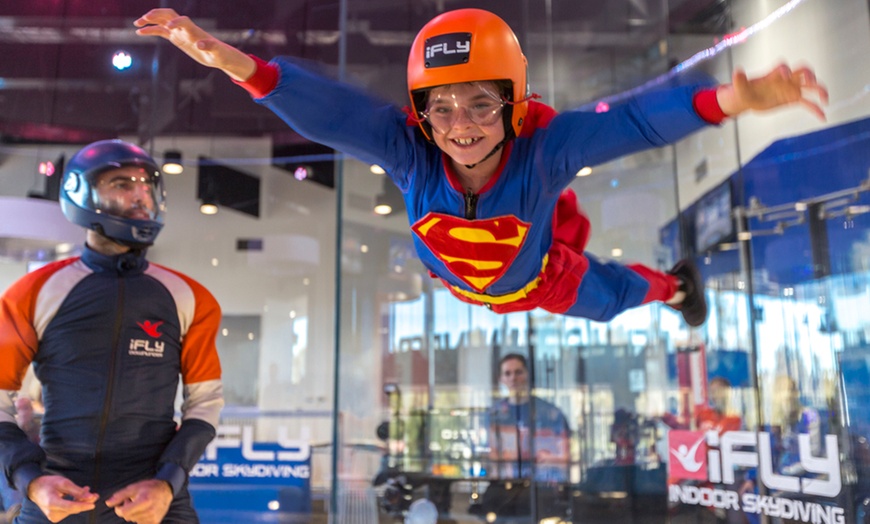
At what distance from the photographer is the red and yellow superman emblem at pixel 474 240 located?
6.31 ft

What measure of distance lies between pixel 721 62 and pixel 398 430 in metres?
2.84

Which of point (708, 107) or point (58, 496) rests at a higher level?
point (708, 107)

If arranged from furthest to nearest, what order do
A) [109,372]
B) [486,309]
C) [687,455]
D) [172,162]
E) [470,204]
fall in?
[172,162], [486,309], [687,455], [109,372], [470,204]

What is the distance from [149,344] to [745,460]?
2.87 metres

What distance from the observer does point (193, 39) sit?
154 cm

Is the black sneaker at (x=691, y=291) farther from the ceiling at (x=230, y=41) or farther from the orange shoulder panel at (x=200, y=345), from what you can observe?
the orange shoulder panel at (x=200, y=345)

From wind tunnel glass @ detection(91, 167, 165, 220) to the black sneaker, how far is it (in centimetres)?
207

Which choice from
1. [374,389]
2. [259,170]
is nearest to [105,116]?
[259,170]

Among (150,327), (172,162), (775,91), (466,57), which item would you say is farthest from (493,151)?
(172,162)

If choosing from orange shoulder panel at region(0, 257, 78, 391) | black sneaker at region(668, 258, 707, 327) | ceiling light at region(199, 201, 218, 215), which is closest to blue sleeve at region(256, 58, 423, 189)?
orange shoulder panel at region(0, 257, 78, 391)

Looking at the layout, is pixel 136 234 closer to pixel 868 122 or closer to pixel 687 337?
pixel 868 122

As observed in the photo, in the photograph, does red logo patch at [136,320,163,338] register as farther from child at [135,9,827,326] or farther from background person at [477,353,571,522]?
background person at [477,353,571,522]

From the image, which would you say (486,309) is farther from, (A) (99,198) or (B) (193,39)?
(B) (193,39)

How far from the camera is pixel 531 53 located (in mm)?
4434
